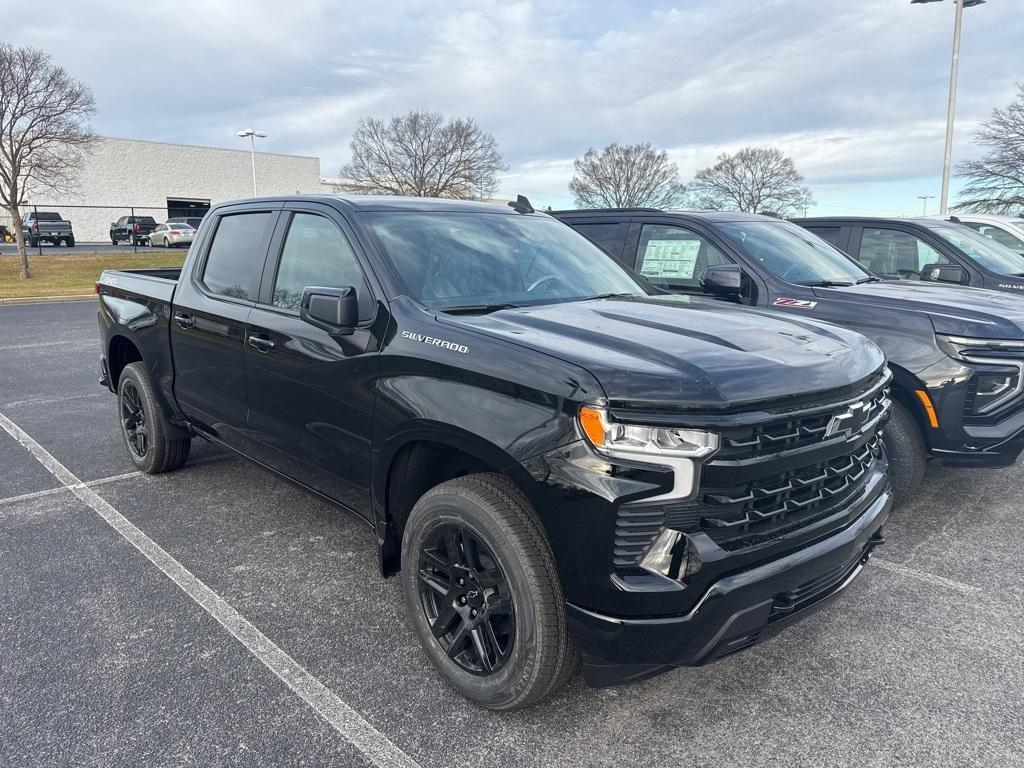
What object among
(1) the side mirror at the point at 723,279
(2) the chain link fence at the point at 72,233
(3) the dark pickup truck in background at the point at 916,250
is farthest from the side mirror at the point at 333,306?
(2) the chain link fence at the point at 72,233

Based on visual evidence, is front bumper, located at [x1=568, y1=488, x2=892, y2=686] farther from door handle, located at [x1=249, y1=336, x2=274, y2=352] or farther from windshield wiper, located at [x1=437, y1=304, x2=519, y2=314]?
door handle, located at [x1=249, y1=336, x2=274, y2=352]

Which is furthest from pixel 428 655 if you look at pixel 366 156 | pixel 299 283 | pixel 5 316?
pixel 366 156

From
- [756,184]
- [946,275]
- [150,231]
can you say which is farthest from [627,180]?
[946,275]

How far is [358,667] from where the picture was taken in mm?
2896

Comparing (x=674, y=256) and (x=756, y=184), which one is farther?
(x=756, y=184)

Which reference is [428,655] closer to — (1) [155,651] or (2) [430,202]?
(1) [155,651]

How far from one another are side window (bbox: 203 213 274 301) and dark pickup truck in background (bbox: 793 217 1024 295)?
570cm

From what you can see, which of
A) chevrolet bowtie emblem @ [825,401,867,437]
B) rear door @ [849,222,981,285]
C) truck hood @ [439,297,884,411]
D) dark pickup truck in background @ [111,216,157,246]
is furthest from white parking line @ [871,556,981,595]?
dark pickup truck in background @ [111,216,157,246]

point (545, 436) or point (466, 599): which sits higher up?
point (545, 436)

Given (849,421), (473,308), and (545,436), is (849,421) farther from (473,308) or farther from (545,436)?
(473,308)

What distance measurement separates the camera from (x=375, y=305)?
304 cm

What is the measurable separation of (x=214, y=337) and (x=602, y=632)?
9.24ft

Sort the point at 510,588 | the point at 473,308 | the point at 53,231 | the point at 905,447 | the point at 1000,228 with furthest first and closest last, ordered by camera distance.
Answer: the point at 53,231 → the point at 1000,228 → the point at 905,447 → the point at 473,308 → the point at 510,588

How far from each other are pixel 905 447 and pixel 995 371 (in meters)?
0.63
